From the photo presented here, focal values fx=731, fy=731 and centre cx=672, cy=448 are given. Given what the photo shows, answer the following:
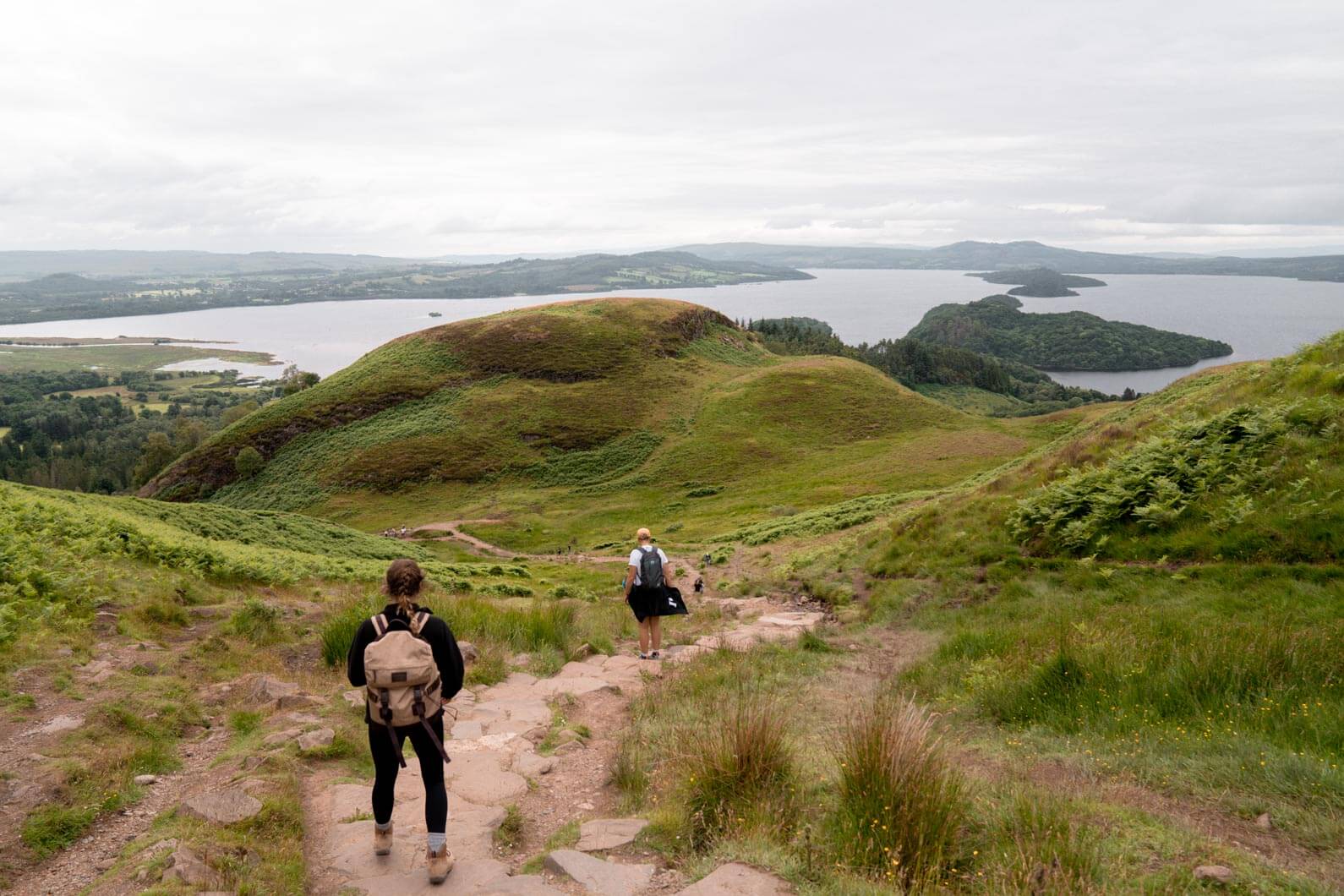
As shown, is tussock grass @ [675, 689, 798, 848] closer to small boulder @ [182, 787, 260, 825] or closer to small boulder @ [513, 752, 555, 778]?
small boulder @ [513, 752, 555, 778]

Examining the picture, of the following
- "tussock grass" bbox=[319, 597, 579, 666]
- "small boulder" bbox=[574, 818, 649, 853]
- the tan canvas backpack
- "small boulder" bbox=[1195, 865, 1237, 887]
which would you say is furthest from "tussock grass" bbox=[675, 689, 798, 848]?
"tussock grass" bbox=[319, 597, 579, 666]

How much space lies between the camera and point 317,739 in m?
7.40

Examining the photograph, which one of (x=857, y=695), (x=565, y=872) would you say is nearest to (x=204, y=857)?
(x=565, y=872)

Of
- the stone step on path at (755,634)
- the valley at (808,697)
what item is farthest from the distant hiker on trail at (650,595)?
the valley at (808,697)

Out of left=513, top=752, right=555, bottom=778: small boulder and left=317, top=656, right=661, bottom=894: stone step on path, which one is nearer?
left=317, top=656, right=661, bottom=894: stone step on path

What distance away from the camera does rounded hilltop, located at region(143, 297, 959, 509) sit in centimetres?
5609

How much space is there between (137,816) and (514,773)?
306 centimetres

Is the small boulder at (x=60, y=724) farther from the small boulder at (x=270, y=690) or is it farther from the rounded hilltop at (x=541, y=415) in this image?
the rounded hilltop at (x=541, y=415)

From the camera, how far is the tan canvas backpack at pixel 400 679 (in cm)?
520

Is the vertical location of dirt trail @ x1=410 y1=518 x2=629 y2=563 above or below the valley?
below

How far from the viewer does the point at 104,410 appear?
154750 millimetres

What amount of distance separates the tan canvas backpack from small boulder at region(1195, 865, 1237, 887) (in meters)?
4.82

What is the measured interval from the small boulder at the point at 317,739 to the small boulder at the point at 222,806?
1143 millimetres

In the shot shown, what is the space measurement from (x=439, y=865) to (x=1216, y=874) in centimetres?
486
